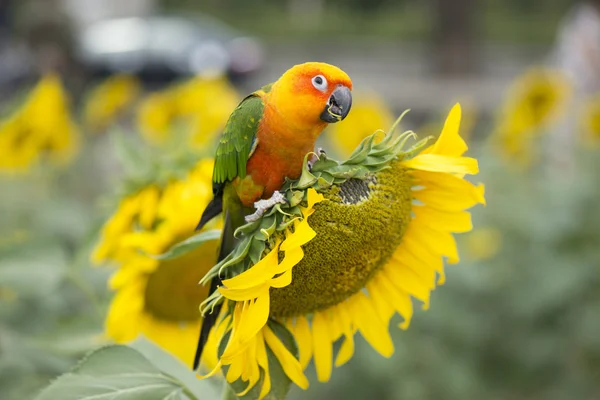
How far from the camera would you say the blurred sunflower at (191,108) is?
230 centimetres

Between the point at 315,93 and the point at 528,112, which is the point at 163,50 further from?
the point at 315,93

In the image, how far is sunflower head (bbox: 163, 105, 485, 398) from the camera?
32.8 inches

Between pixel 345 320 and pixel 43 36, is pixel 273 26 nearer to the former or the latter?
pixel 43 36

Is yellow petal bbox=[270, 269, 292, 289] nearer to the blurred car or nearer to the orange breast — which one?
the orange breast

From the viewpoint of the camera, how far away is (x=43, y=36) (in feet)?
10.9

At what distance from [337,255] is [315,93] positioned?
0.57 feet

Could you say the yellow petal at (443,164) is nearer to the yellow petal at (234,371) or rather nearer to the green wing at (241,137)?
the green wing at (241,137)

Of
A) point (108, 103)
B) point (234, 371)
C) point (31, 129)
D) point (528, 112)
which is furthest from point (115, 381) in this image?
point (528, 112)

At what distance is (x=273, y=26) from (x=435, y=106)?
38.7 feet

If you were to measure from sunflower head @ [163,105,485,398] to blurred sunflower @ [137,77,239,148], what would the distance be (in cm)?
134

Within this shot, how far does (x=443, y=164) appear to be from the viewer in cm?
91

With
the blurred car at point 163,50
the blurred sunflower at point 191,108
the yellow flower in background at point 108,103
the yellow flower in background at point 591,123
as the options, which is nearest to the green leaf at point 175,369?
the blurred sunflower at point 191,108

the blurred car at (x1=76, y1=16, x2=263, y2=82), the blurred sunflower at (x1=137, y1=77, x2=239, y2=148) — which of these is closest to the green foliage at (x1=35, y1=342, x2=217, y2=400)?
the blurred sunflower at (x1=137, y1=77, x2=239, y2=148)

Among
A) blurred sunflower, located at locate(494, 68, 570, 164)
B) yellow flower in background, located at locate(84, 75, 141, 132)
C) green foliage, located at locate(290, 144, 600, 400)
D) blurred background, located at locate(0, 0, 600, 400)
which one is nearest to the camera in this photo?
blurred background, located at locate(0, 0, 600, 400)
